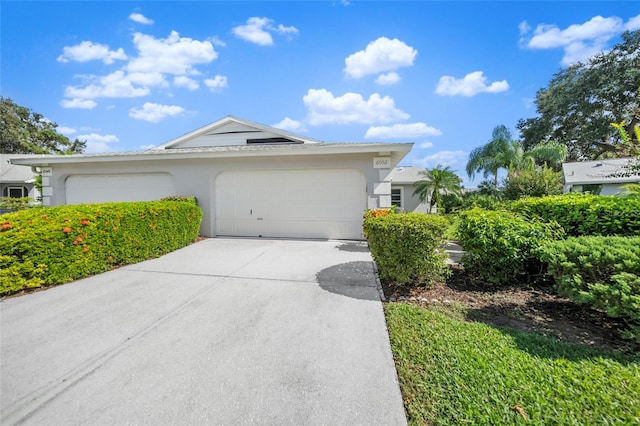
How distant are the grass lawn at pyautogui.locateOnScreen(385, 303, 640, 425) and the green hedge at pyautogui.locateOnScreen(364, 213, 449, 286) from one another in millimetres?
1121

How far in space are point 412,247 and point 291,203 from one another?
549cm

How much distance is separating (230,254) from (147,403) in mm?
4778

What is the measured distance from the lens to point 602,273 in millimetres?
2852

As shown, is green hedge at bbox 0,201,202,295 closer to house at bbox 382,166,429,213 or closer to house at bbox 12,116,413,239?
house at bbox 12,116,413,239

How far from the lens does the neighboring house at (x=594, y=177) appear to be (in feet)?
50.9

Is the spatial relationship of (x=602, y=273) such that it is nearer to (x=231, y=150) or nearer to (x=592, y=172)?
(x=231, y=150)

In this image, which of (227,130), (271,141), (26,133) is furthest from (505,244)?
(26,133)

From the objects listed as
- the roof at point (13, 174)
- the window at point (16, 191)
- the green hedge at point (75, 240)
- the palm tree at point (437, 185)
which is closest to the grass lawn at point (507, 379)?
the green hedge at point (75, 240)

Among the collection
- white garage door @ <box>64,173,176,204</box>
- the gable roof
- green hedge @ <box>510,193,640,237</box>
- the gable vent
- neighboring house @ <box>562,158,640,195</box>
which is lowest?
green hedge @ <box>510,193,640,237</box>

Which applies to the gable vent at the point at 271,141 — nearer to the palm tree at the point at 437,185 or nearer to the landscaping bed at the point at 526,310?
the landscaping bed at the point at 526,310

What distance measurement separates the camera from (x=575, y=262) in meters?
3.04

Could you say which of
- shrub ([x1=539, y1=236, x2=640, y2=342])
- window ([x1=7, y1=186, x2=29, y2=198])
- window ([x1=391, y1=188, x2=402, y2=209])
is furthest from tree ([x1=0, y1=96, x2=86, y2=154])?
shrub ([x1=539, y1=236, x2=640, y2=342])

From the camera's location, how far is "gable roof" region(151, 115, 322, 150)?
438 inches

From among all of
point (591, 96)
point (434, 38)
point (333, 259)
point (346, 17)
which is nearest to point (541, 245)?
point (333, 259)
